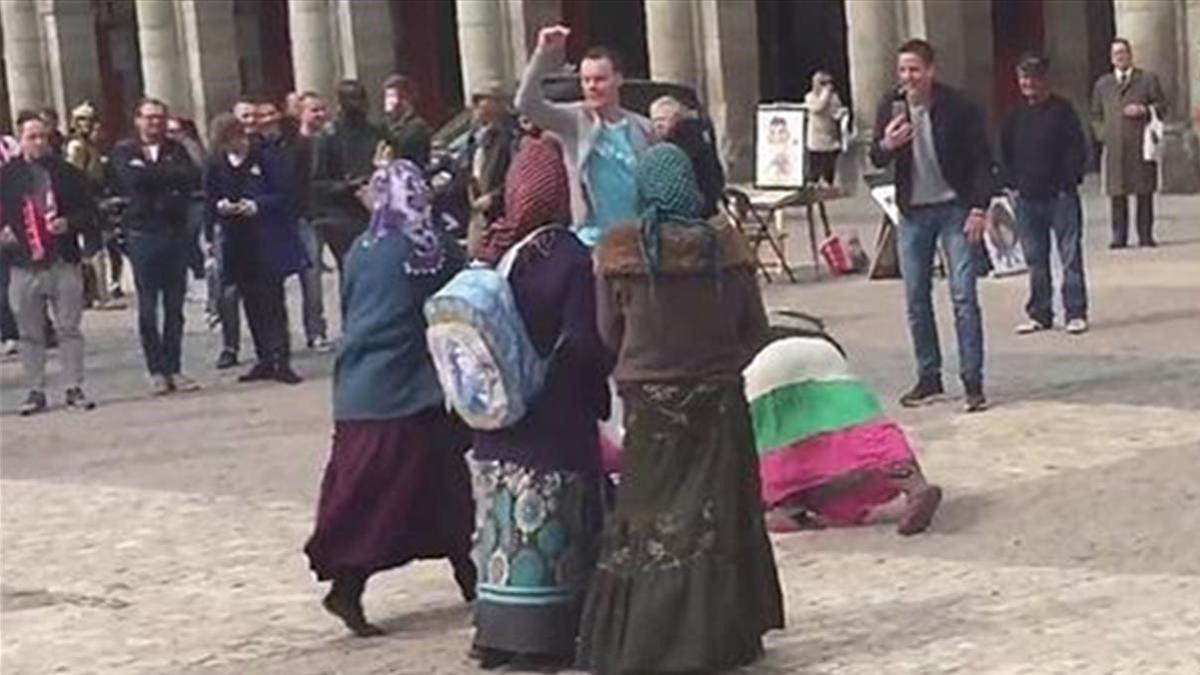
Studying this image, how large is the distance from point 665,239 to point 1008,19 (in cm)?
2898

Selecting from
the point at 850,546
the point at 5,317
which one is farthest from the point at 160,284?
the point at 850,546

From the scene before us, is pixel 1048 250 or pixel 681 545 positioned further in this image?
pixel 1048 250

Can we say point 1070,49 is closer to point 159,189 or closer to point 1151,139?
point 1151,139

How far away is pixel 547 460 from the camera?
9.48 metres

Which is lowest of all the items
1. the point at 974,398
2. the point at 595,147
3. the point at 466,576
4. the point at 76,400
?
the point at 76,400

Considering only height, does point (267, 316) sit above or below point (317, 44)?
below

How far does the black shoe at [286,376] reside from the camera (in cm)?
1930

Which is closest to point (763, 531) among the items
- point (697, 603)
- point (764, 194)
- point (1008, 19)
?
point (697, 603)

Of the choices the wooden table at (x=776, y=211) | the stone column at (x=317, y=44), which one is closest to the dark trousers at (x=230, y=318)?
the wooden table at (x=776, y=211)

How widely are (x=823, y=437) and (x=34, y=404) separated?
9139 mm

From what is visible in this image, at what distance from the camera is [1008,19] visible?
37469mm

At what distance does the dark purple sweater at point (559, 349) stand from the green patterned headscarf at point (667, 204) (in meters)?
0.32

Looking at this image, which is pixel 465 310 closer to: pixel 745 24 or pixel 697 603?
pixel 697 603

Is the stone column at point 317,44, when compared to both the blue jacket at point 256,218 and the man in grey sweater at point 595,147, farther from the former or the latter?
the man in grey sweater at point 595,147
